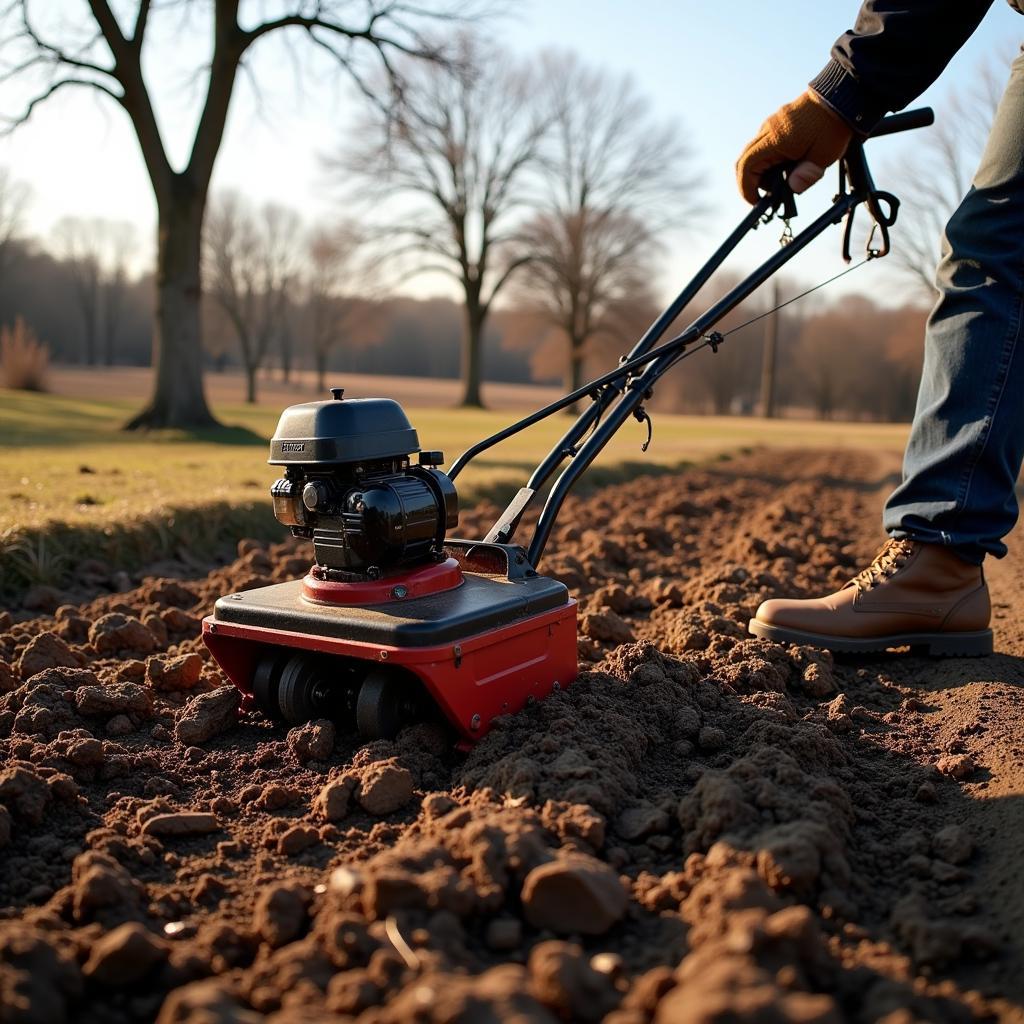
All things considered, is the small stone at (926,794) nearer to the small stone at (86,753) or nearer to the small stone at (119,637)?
the small stone at (86,753)

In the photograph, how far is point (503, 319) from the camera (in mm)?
44438

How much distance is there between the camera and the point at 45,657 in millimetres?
3094

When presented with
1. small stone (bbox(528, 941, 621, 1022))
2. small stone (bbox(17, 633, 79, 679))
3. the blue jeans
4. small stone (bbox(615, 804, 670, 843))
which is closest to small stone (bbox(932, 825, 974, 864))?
small stone (bbox(615, 804, 670, 843))

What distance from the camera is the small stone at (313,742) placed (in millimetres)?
2422

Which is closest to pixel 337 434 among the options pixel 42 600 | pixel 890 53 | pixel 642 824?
pixel 642 824

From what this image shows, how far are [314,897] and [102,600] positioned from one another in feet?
9.10

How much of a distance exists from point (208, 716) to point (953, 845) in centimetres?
178

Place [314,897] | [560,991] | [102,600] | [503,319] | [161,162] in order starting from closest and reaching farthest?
1. [560,991]
2. [314,897]
3. [102,600]
4. [161,162]
5. [503,319]

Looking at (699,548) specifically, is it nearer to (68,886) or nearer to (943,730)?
(943,730)

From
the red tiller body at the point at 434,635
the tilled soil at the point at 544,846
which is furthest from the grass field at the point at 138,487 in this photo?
the red tiller body at the point at 434,635

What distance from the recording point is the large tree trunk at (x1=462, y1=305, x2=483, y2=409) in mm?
36938

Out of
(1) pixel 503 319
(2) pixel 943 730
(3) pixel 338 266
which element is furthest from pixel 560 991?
(1) pixel 503 319

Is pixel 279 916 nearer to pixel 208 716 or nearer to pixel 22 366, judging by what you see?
pixel 208 716

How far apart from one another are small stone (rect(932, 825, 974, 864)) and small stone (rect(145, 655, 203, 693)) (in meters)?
2.09
